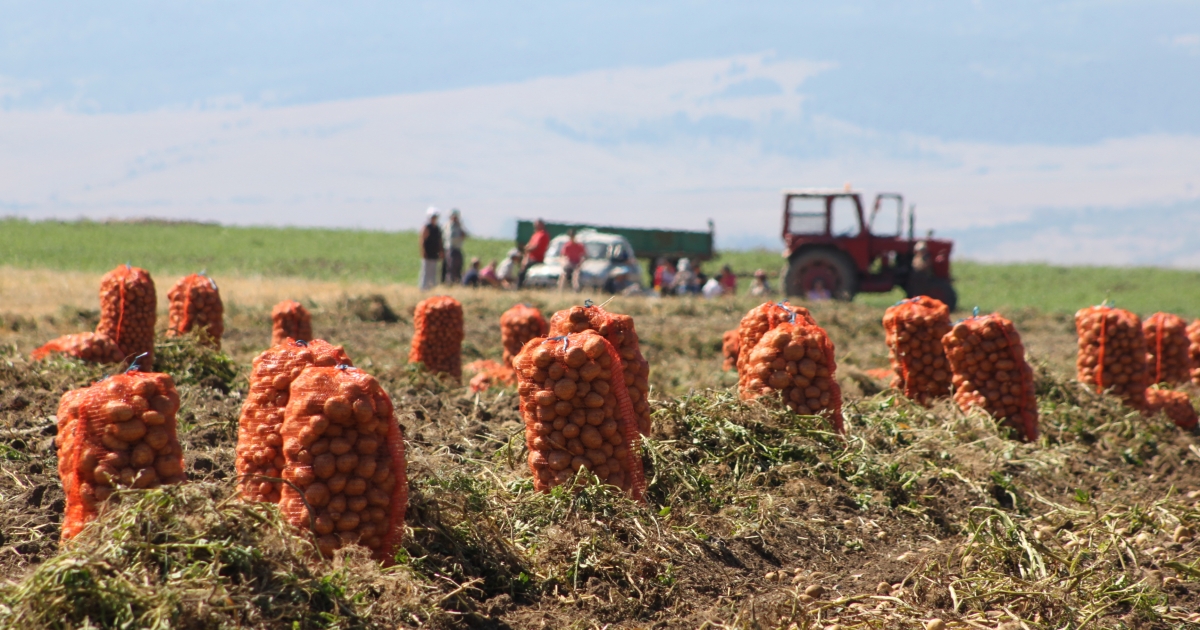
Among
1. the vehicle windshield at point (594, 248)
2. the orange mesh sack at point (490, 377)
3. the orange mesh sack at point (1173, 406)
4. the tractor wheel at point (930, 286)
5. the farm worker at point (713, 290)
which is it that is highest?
the vehicle windshield at point (594, 248)

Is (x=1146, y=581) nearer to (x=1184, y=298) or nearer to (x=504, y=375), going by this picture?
(x=504, y=375)

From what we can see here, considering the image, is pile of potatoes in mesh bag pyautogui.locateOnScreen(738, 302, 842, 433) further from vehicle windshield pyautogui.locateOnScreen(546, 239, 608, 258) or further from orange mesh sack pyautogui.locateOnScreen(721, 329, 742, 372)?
vehicle windshield pyautogui.locateOnScreen(546, 239, 608, 258)

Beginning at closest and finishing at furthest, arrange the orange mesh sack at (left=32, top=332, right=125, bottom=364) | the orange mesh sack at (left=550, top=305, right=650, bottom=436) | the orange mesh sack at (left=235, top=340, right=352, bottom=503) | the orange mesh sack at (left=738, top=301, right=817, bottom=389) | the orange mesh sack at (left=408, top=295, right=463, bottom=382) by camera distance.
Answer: the orange mesh sack at (left=235, top=340, right=352, bottom=503) < the orange mesh sack at (left=550, top=305, right=650, bottom=436) < the orange mesh sack at (left=738, top=301, right=817, bottom=389) < the orange mesh sack at (left=32, top=332, right=125, bottom=364) < the orange mesh sack at (left=408, top=295, right=463, bottom=382)

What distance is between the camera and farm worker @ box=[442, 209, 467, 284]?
20.8m

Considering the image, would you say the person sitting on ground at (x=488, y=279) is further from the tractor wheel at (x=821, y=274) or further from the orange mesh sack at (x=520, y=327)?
the orange mesh sack at (x=520, y=327)

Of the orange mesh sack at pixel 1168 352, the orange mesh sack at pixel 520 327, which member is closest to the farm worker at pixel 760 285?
the orange mesh sack at pixel 1168 352

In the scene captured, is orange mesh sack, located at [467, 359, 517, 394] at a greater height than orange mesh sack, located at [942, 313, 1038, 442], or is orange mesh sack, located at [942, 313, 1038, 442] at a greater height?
orange mesh sack, located at [942, 313, 1038, 442]

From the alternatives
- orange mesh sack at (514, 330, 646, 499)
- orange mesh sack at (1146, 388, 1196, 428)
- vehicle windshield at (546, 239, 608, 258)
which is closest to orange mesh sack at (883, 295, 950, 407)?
orange mesh sack at (1146, 388, 1196, 428)

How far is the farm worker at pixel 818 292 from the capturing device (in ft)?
69.5

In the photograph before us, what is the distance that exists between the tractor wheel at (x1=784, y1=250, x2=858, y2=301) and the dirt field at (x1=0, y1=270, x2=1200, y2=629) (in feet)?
45.0

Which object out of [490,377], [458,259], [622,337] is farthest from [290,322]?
[458,259]

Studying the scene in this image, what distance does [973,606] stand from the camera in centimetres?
440

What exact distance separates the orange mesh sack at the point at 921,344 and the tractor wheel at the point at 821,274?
13836mm

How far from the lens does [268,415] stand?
423 cm
